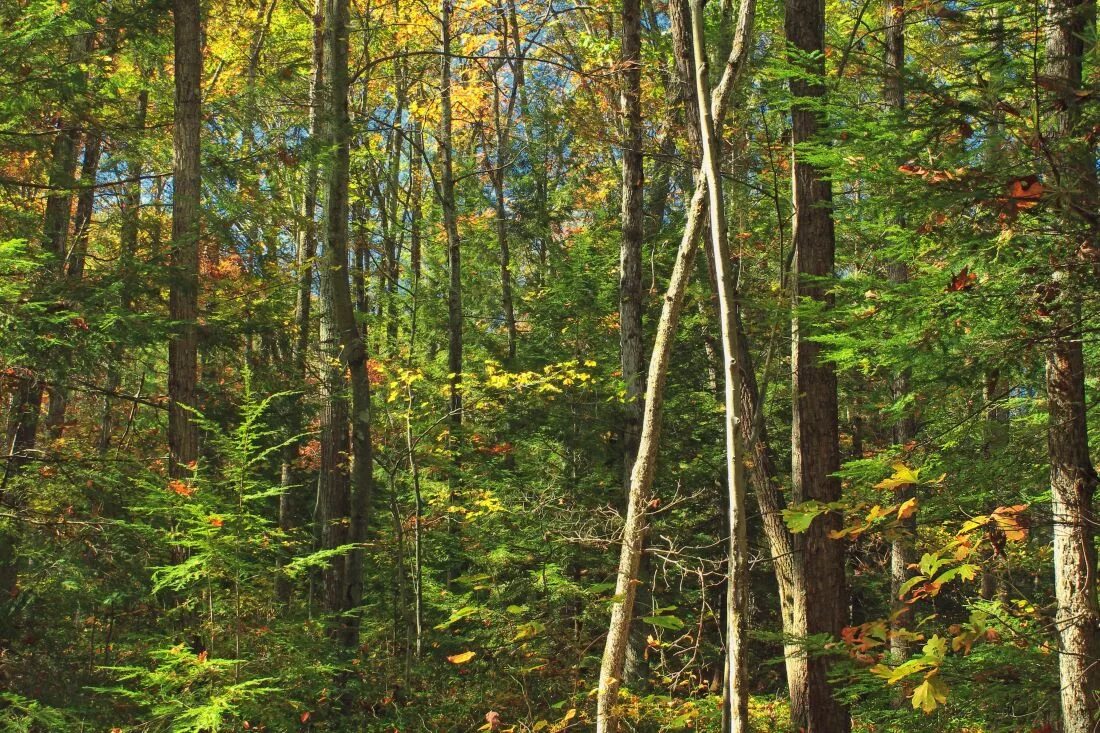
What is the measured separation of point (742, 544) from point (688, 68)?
3405mm

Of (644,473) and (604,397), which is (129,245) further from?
(604,397)

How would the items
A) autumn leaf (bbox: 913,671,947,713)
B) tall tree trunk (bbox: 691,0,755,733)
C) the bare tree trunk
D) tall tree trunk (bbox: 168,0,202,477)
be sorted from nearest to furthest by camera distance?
autumn leaf (bbox: 913,671,947,713), tall tree trunk (bbox: 691,0,755,733), the bare tree trunk, tall tree trunk (bbox: 168,0,202,477)

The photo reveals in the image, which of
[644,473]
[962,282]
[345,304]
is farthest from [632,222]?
[962,282]

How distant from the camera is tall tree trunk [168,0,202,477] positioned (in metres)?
8.26

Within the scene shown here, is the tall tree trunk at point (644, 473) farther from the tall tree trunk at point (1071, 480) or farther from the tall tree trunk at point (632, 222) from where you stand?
→ the tall tree trunk at point (632, 222)

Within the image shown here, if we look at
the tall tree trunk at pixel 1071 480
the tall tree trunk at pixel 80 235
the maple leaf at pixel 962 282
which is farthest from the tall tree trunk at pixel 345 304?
the tall tree trunk at pixel 1071 480

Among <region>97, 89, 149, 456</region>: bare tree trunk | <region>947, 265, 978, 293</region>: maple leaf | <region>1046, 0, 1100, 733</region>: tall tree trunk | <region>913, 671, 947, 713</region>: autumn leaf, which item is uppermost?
<region>97, 89, 149, 456</region>: bare tree trunk

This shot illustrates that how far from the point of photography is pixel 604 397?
500 inches

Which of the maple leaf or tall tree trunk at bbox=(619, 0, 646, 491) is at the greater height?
tall tree trunk at bbox=(619, 0, 646, 491)

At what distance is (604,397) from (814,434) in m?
6.29

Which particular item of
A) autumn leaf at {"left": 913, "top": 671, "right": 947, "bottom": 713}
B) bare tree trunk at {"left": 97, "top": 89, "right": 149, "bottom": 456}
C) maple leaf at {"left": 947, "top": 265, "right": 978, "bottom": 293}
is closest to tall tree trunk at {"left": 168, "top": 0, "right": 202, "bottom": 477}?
bare tree trunk at {"left": 97, "top": 89, "right": 149, "bottom": 456}

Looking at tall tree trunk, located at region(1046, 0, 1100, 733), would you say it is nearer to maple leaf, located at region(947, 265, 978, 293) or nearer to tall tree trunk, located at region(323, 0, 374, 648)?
maple leaf, located at region(947, 265, 978, 293)

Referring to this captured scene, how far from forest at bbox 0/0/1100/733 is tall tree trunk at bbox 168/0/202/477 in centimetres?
4

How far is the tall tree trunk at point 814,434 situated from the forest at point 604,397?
0.03 metres
